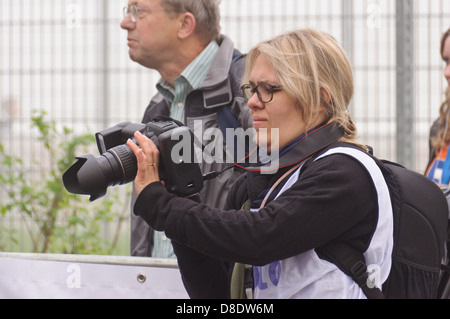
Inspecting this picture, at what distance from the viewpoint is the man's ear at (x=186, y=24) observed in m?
2.45

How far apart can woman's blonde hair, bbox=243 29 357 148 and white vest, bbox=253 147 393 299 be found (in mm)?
123

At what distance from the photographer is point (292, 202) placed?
146cm

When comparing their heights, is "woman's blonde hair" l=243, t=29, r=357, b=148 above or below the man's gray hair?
below

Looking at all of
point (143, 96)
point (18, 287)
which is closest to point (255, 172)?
point (18, 287)

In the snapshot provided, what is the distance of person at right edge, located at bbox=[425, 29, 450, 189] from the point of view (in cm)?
239

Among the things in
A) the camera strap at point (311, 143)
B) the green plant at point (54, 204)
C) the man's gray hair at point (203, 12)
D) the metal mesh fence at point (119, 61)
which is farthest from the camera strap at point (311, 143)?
the green plant at point (54, 204)

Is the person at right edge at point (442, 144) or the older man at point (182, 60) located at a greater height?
the older man at point (182, 60)

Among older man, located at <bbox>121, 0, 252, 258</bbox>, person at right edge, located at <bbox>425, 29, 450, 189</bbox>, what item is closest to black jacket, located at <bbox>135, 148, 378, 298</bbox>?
older man, located at <bbox>121, 0, 252, 258</bbox>

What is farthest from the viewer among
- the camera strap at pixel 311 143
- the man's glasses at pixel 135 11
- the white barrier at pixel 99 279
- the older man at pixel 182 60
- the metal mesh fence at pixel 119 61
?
the metal mesh fence at pixel 119 61

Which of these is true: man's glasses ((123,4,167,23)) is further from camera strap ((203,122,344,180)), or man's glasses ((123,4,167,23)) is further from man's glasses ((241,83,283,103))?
camera strap ((203,122,344,180))

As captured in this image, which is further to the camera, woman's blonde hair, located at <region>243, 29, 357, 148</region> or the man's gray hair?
the man's gray hair

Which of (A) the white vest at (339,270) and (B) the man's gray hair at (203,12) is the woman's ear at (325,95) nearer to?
(A) the white vest at (339,270)

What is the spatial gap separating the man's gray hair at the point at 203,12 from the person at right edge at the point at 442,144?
83cm

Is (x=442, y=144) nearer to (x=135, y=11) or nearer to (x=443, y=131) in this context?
(x=443, y=131)
